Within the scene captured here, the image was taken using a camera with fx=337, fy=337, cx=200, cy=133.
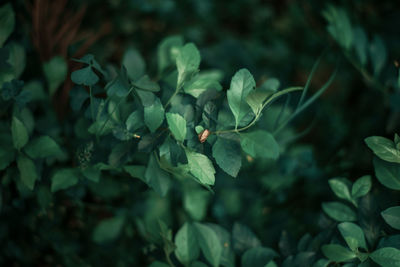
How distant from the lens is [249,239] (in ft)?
2.10


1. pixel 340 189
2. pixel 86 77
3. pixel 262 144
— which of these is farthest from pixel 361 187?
pixel 86 77

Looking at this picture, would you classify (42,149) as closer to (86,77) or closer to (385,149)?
(86,77)

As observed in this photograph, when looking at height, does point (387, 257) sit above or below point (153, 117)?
below

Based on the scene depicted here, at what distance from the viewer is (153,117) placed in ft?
1.65

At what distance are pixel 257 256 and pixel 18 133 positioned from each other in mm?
462

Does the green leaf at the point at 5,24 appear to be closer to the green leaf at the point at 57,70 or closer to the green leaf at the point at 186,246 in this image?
the green leaf at the point at 57,70

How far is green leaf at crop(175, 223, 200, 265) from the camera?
1.96 feet

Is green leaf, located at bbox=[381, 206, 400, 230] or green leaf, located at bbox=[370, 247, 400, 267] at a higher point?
green leaf, located at bbox=[381, 206, 400, 230]

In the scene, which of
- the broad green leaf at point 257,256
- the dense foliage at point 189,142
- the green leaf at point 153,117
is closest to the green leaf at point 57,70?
the dense foliage at point 189,142

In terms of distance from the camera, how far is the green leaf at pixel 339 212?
1.92 feet

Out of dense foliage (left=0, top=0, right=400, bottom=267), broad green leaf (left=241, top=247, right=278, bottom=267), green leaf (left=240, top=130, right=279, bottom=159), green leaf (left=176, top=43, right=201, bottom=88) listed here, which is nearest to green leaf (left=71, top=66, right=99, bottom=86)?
dense foliage (left=0, top=0, right=400, bottom=267)

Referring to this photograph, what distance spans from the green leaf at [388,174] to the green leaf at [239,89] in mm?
251

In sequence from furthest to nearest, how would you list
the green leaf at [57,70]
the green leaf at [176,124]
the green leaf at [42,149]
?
the green leaf at [57,70] → the green leaf at [42,149] → the green leaf at [176,124]

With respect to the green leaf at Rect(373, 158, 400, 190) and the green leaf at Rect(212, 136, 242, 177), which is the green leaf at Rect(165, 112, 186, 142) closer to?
the green leaf at Rect(212, 136, 242, 177)
